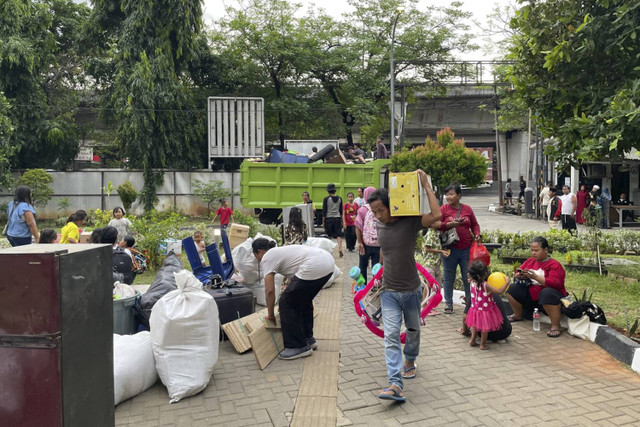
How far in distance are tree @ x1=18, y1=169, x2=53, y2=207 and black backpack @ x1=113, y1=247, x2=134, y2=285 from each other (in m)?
16.6

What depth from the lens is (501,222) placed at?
2181 centimetres

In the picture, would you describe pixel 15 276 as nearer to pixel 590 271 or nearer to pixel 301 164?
pixel 590 271

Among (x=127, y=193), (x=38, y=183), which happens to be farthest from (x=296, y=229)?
(x=38, y=183)

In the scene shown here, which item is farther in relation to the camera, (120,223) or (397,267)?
(120,223)

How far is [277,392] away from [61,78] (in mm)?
25275

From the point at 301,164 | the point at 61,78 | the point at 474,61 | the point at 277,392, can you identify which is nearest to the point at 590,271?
the point at 277,392

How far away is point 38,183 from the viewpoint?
70.1 feet

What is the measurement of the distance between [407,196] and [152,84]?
64.1 ft

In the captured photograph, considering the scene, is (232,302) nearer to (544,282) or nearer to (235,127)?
(544,282)

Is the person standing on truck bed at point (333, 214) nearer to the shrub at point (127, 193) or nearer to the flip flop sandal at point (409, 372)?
the flip flop sandal at point (409, 372)

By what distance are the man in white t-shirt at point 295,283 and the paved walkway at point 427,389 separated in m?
0.18

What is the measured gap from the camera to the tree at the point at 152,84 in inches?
866

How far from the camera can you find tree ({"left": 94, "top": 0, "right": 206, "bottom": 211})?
21984 mm

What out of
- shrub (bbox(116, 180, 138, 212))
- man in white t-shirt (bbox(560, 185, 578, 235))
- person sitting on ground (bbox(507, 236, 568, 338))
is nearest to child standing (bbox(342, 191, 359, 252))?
person sitting on ground (bbox(507, 236, 568, 338))
